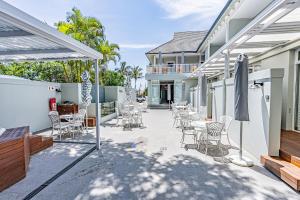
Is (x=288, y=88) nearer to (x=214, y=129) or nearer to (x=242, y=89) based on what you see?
(x=242, y=89)

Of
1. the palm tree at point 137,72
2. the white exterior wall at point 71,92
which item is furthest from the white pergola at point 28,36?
the palm tree at point 137,72

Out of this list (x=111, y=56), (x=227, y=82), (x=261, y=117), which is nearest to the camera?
(x=261, y=117)

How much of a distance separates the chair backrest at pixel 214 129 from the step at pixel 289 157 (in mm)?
1577

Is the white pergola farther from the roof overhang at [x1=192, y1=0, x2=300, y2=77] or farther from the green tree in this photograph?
the green tree

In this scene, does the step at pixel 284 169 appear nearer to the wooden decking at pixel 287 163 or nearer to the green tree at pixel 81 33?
the wooden decking at pixel 287 163

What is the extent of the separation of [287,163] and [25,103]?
30.2 ft

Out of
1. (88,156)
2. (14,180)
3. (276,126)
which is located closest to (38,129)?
(88,156)

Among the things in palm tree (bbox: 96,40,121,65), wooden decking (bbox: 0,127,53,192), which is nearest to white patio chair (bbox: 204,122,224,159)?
wooden decking (bbox: 0,127,53,192)

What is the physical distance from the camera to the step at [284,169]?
3.75 meters

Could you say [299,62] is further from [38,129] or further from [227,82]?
[38,129]

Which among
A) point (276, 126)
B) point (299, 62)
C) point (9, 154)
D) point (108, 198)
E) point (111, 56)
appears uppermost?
point (111, 56)

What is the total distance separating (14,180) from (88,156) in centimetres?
200

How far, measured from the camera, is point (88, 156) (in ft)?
18.8

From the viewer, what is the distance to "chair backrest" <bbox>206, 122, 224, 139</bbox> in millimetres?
5871
